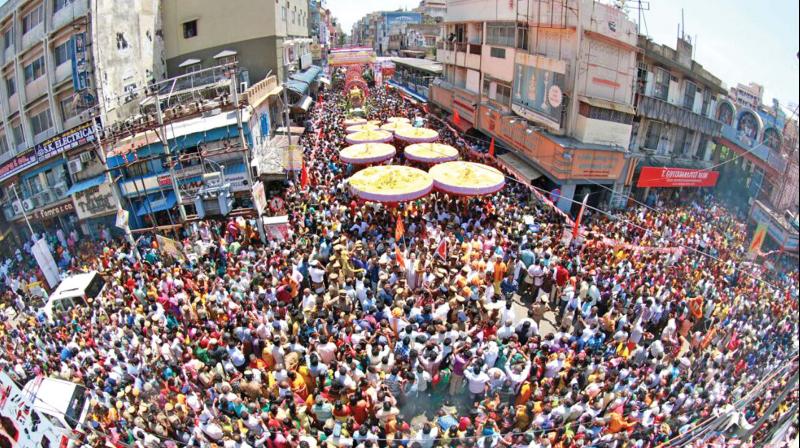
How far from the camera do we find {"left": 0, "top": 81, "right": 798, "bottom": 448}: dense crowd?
19.9 ft

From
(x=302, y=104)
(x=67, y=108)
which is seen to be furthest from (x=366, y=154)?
(x=302, y=104)

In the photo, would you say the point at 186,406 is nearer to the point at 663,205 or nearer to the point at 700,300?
the point at 700,300

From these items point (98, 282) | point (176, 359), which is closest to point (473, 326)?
point (176, 359)

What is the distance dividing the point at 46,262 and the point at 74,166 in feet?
9.54

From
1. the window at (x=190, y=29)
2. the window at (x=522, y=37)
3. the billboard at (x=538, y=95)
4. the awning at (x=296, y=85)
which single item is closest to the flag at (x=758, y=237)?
the billboard at (x=538, y=95)

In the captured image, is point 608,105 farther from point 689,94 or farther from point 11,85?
point 11,85

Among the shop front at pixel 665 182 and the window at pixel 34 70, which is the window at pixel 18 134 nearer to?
the window at pixel 34 70

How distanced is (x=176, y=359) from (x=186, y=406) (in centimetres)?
136

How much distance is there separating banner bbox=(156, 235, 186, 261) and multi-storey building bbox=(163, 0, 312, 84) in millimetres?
6677

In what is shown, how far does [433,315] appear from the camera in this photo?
794cm

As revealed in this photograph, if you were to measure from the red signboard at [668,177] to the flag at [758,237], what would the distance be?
11.3 metres

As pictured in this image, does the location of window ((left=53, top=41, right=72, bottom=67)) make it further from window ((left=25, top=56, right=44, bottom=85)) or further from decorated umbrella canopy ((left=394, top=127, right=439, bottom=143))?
decorated umbrella canopy ((left=394, top=127, right=439, bottom=143))

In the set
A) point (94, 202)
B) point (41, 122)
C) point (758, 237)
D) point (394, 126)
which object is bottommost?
point (94, 202)

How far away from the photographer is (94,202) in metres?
12.5
